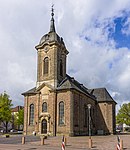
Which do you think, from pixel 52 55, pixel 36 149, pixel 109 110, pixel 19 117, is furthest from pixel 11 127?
pixel 36 149

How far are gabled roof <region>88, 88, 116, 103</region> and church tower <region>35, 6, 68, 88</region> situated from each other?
15.2 meters

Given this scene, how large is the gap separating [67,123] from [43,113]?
5393 mm

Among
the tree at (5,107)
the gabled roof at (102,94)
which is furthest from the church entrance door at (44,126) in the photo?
the gabled roof at (102,94)

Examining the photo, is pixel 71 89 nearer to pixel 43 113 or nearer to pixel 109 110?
pixel 43 113

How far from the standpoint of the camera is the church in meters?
A: 43.7

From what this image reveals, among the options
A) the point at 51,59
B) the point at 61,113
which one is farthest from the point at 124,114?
the point at 51,59

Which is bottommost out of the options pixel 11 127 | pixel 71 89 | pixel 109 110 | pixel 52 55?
pixel 11 127

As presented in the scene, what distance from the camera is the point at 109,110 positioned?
59281 mm

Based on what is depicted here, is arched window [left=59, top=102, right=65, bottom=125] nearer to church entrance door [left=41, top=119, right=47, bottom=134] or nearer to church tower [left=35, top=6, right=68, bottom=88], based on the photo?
church entrance door [left=41, top=119, right=47, bottom=134]

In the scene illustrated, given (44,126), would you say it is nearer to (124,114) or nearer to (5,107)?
(5,107)

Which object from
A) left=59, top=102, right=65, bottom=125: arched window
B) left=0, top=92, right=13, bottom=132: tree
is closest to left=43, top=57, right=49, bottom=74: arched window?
left=59, top=102, right=65, bottom=125: arched window

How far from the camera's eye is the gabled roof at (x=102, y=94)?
2378 inches

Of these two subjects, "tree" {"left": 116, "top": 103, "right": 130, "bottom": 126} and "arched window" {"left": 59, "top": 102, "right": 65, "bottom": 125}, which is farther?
"tree" {"left": 116, "top": 103, "right": 130, "bottom": 126}

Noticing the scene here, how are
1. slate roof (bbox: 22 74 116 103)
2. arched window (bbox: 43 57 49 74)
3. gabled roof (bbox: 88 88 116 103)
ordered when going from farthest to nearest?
gabled roof (bbox: 88 88 116 103), slate roof (bbox: 22 74 116 103), arched window (bbox: 43 57 49 74)
